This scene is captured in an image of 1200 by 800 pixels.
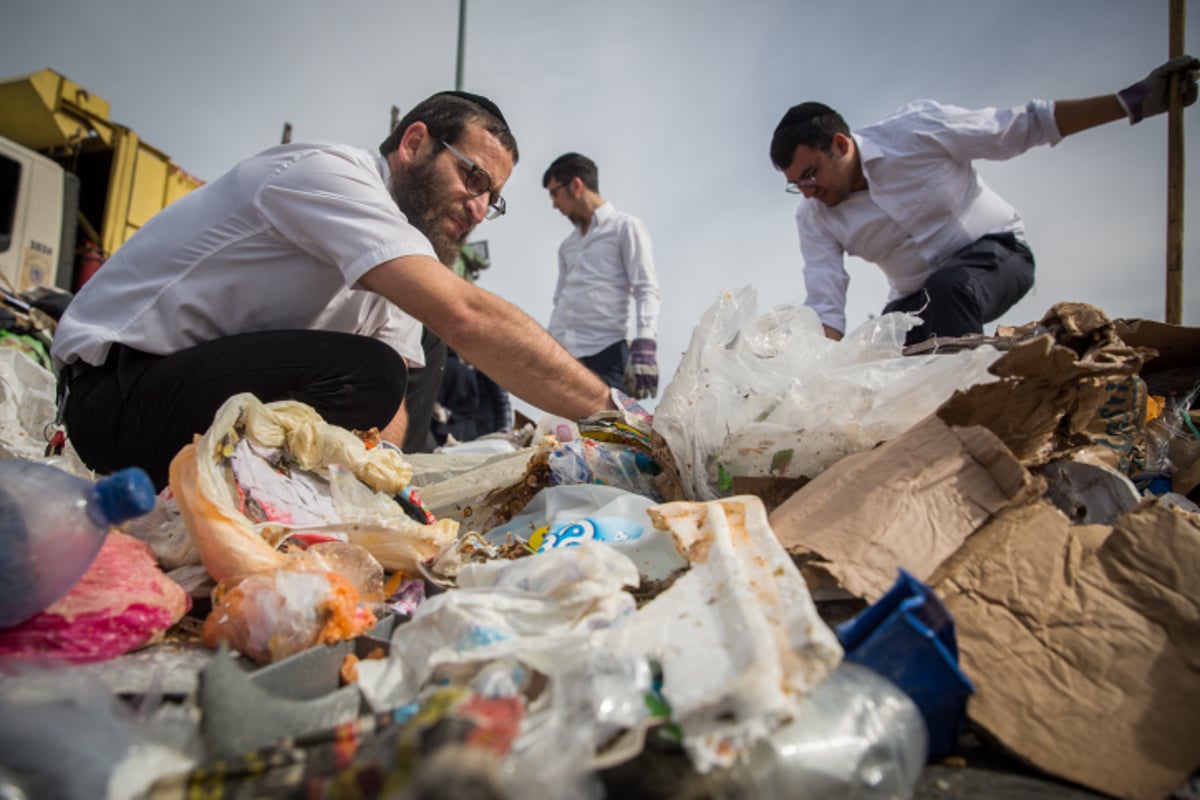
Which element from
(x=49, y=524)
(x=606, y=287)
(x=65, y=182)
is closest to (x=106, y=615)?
(x=49, y=524)

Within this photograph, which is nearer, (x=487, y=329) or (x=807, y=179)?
(x=487, y=329)

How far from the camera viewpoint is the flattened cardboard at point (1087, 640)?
2.54 ft

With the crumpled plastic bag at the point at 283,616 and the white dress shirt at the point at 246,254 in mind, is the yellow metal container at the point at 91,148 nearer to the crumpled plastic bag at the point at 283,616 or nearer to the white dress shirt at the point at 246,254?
the white dress shirt at the point at 246,254

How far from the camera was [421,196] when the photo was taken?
2.16 metres

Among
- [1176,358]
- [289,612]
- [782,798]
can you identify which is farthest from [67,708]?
[1176,358]

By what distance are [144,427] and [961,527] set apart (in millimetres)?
2012

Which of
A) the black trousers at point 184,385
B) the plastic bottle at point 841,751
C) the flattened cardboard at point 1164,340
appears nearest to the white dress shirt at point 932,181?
the flattened cardboard at point 1164,340

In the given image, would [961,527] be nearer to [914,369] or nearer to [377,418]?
[914,369]

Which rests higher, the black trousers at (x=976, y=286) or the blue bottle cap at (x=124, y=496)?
the blue bottle cap at (x=124, y=496)

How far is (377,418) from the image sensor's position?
2084 mm

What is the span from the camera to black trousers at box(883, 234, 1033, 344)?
256 centimetres

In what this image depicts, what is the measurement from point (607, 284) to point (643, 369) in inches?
27.2

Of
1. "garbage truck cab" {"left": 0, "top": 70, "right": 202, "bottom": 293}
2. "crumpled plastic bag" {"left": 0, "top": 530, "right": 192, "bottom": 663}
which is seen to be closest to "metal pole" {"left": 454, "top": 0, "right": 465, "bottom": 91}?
"garbage truck cab" {"left": 0, "top": 70, "right": 202, "bottom": 293}

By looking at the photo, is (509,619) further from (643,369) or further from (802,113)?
(643,369)
